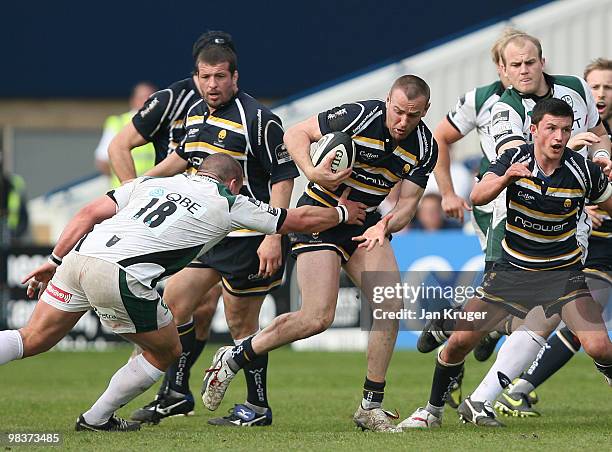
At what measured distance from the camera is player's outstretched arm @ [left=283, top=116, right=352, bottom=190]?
7.95 metres

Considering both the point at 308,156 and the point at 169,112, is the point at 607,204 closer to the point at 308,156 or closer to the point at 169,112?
the point at 308,156

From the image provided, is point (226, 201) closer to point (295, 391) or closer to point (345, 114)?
point (345, 114)

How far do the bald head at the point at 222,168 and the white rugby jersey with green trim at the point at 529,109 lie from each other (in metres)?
1.88

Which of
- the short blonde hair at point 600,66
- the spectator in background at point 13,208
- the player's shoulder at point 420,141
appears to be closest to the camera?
the player's shoulder at point 420,141

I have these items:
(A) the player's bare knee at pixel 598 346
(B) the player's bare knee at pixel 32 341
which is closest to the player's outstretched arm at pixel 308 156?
(A) the player's bare knee at pixel 598 346

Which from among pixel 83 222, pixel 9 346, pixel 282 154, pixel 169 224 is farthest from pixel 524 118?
pixel 9 346

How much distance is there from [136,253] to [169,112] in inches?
76.1

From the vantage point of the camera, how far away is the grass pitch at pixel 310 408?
24.0 feet

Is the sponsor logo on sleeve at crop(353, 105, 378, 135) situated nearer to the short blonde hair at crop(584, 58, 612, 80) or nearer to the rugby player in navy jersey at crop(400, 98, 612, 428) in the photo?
the rugby player in navy jersey at crop(400, 98, 612, 428)

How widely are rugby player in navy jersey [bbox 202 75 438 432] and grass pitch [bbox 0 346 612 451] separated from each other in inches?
15.5

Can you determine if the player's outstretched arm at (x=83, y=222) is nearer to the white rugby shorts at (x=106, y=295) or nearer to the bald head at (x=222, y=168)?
the white rugby shorts at (x=106, y=295)

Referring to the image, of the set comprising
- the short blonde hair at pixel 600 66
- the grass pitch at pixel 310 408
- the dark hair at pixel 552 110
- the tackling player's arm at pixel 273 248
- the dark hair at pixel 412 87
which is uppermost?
the short blonde hair at pixel 600 66

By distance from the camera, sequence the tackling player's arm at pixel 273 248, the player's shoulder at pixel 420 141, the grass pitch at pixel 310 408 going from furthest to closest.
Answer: the tackling player's arm at pixel 273 248 < the player's shoulder at pixel 420 141 < the grass pitch at pixel 310 408

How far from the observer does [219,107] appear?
28.3ft
